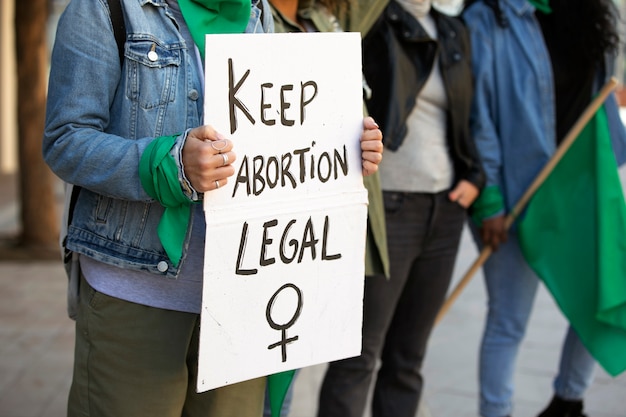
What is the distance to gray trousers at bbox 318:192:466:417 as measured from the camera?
2.96 meters

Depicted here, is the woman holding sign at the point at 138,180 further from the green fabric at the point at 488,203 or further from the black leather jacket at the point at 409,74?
the green fabric at the point at 488,203

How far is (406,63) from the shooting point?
2928 mm

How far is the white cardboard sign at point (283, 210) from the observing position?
1.90 m

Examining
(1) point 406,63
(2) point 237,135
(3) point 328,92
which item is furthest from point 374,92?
(2) point 237,135

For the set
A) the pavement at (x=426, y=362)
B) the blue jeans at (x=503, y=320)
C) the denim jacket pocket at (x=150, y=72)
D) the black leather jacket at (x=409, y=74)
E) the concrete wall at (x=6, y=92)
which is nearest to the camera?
the denim jacket pocket at (x=150, y=72)

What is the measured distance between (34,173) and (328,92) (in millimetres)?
4880

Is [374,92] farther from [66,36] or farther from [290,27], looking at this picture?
[66,36]

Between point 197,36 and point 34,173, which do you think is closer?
point 197,36

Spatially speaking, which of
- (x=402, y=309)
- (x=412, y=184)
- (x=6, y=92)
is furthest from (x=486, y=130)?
(x=6, y=92)

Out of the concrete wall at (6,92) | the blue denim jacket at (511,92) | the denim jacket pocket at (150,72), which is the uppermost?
the denim jacket pocket at (150,72)

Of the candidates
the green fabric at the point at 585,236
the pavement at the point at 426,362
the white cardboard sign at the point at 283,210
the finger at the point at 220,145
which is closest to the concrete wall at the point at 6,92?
the pavement at the point at 426,362

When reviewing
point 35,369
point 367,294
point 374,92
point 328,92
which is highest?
point 328,92

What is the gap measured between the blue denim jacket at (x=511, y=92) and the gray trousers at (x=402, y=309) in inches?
15.5

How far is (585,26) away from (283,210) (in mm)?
1921
